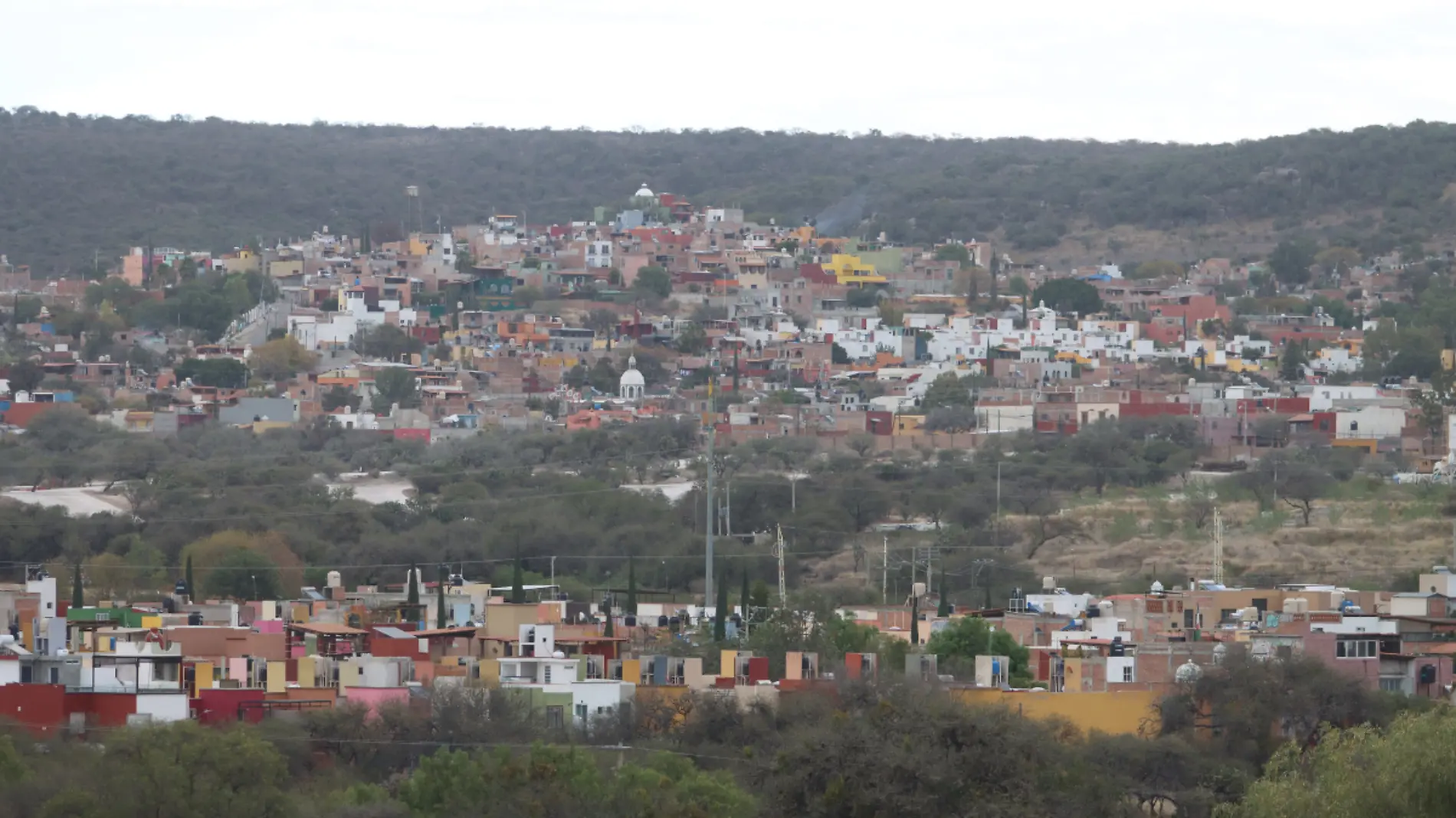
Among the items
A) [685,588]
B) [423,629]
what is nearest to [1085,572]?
[685,588]

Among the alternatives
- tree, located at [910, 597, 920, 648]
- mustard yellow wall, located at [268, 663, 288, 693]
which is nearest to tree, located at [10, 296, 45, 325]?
tree, located at [910, 597, 920, 648]

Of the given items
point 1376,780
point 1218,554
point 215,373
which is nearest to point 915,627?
point 1218,554

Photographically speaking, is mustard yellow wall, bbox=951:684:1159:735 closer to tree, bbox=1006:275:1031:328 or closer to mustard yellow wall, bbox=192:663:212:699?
mustard yellow wall, bbox=192:663:212:699

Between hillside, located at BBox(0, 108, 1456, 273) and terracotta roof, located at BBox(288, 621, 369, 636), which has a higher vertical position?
hillside, located at BBox(0, 108, 1456, 273)

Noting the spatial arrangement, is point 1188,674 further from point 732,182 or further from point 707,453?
point 732,182

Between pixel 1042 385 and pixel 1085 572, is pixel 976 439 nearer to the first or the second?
pixel 1042 385

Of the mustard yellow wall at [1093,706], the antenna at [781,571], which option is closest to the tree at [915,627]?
the antenna at [781,571]
